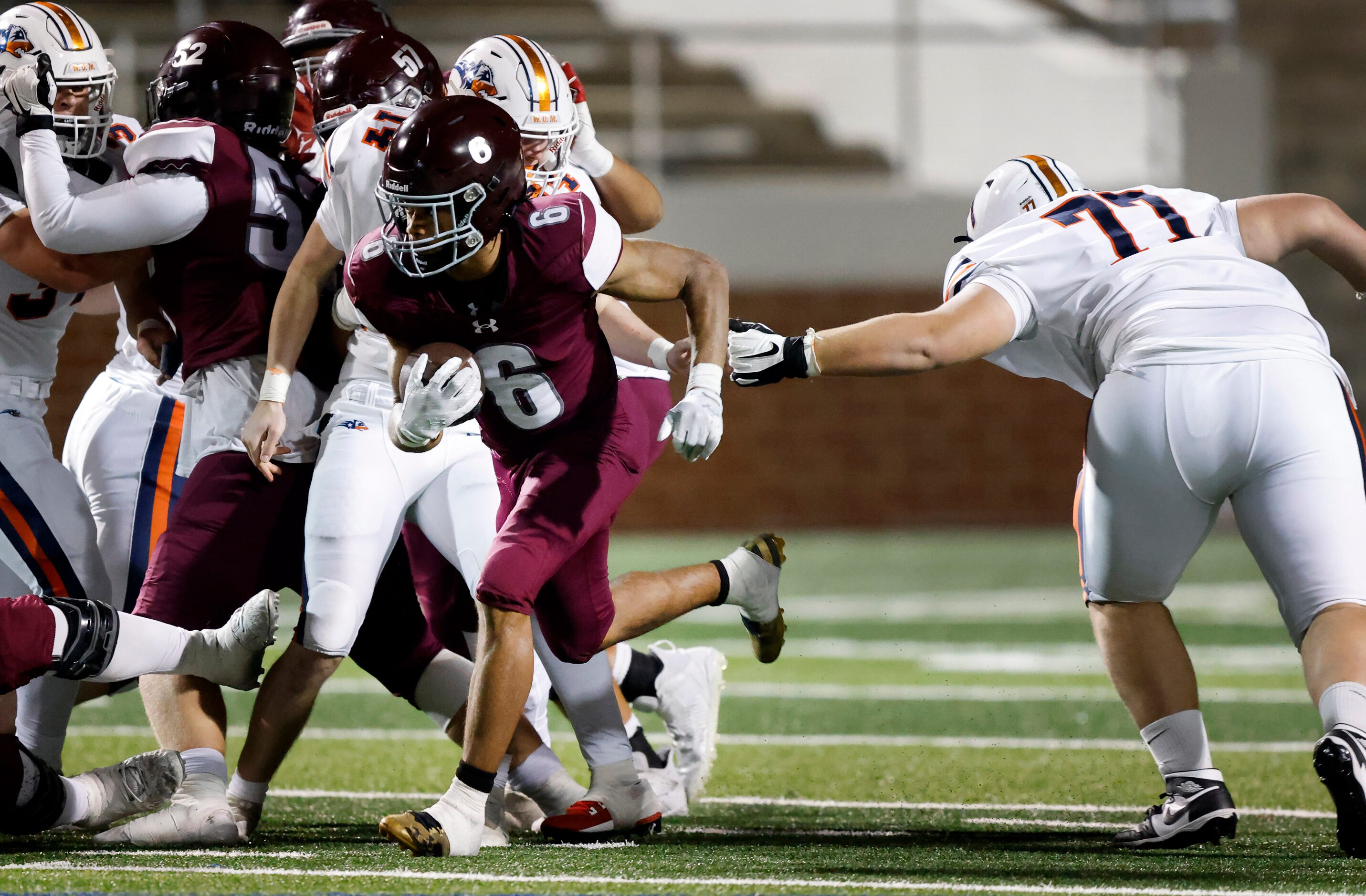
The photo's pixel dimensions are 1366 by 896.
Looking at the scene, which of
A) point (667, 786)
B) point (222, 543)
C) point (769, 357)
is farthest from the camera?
point (667, 786)

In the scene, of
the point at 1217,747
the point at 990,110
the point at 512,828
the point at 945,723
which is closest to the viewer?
the point at 512,828

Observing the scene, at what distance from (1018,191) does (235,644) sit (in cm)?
204

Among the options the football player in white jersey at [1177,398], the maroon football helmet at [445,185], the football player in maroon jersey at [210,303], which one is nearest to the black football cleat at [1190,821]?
the football player in white jersey at [1177,398]

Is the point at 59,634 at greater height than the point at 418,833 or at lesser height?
greater

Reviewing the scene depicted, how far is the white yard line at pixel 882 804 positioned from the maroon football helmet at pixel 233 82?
1622 mm

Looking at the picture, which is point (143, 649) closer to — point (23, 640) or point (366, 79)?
point (23, 640)

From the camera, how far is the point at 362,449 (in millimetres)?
3502

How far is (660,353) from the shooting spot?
371 centimetres

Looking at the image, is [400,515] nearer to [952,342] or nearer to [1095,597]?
[952,342]

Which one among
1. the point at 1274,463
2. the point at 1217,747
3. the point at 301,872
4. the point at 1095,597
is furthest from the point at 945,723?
the point at 301,872

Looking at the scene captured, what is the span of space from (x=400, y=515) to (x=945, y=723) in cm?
236

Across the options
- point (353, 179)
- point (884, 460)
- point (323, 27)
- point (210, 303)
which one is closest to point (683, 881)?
point (353, 179)

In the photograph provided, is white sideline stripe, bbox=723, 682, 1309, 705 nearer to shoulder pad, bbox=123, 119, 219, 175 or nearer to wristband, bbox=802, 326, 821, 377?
wristband, bbox=802, 326, 821, 377

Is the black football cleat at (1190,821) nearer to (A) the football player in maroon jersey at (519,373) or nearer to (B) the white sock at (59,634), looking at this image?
(A) the football player in maroon jersey at (519,373)
